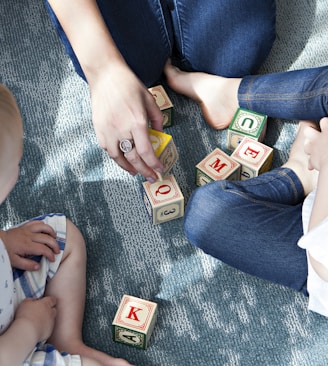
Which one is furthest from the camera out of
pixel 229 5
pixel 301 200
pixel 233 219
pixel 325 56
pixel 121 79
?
pixel 325 56

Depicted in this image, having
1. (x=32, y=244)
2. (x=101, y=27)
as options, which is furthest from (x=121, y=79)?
(x=32, y=244)

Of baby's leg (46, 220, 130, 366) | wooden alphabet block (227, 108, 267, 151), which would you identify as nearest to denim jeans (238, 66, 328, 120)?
wooden alphabet block (227, 108, 267, 151)

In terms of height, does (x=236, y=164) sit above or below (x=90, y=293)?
above

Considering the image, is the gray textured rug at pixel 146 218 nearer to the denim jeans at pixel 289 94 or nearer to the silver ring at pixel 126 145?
the denim jeans at pixel 289 94

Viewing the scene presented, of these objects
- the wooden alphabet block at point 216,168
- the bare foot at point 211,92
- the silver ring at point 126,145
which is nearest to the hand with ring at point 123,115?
the silver ring at point 126,145

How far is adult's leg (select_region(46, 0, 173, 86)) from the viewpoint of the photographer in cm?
146

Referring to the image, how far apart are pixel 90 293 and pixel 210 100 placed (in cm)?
53

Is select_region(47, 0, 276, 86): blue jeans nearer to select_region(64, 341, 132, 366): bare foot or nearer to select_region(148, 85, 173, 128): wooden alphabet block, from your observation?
select_region(148, 85, 173, 128): wooden alphabet block

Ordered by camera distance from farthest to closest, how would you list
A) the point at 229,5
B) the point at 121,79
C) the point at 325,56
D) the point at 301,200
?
the point at 325,56, the point at 229,5, the point at 301,200, the point at 121,79

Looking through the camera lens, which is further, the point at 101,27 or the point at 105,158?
the point at 105,158

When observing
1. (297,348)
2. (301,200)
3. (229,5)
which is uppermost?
(229,5)

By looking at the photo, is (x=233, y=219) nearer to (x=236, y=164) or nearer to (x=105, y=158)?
(x=236, y=164)

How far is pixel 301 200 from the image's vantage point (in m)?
1.41

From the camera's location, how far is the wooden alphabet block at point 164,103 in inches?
59.3
